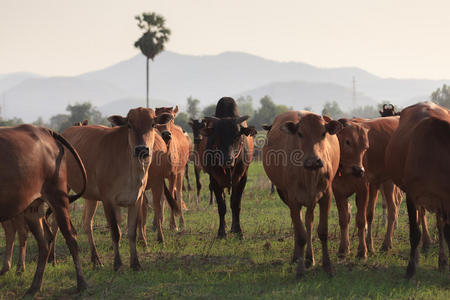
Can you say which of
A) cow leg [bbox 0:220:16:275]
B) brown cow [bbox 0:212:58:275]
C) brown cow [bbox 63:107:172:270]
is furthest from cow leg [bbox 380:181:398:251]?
cow leg [bbox 0:220:16:275]

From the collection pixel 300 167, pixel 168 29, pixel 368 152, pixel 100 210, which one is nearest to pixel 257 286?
pixel 300 167

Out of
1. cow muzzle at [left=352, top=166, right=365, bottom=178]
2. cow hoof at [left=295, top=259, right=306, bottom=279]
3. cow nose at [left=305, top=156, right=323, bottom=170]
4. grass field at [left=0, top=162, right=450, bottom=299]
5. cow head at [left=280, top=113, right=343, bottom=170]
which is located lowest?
grass field at [left=0, top=162, right=450, bottom=299]

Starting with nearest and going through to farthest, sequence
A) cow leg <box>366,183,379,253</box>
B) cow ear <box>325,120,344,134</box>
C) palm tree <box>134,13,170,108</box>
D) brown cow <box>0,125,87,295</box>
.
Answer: brown cow <box>0,125,87,295</box> → cow ear <box>325,120,344,134</box> → cow leg <box>366,183,379,253</box> → palm tree <box>134,13,170,108</box>

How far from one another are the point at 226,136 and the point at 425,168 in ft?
15.1

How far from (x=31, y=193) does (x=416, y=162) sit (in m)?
5.25

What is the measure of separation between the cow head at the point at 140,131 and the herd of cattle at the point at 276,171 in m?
0.02

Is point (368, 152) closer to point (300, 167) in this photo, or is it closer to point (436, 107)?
point (436, 107)

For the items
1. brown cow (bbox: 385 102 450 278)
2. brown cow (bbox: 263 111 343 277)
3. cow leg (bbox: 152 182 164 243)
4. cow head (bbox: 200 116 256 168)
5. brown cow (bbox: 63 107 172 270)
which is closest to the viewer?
brown cow (bbox: 385 102 450 278)

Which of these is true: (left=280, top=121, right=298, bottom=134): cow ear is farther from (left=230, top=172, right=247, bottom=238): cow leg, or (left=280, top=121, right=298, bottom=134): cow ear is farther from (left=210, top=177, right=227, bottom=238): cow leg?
(left=230, top=172, right=247, bottom=238): cow leg

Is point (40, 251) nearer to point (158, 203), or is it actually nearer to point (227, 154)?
point (158, 203)

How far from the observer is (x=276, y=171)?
29.2 feet

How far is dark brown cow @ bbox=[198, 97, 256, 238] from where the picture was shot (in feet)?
36.0

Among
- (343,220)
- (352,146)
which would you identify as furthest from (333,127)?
(343,220)

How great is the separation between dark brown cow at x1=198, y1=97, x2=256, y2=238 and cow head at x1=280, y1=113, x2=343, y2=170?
3.07m
